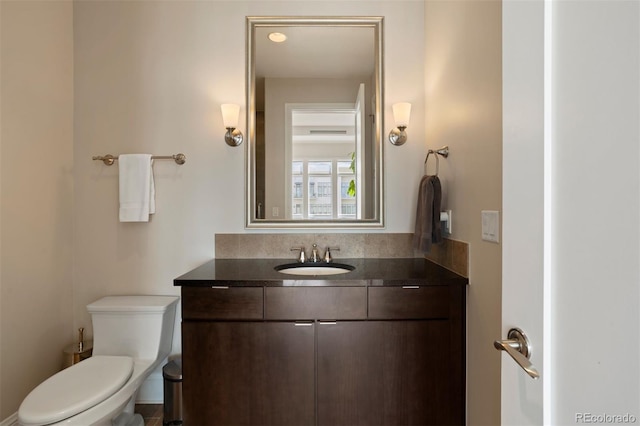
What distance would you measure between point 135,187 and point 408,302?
1.70m

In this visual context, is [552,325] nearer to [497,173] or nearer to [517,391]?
[517,391]

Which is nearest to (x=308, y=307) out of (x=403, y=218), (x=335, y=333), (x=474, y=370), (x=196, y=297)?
(x=335, y=333)

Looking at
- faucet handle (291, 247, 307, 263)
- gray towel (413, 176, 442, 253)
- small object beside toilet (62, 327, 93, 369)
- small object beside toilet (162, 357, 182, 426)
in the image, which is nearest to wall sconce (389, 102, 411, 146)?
gray towel (413, 176, 442, 253)

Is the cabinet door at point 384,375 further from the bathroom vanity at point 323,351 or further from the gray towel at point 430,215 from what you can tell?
the gray towel at point 430,215

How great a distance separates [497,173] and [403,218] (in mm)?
914

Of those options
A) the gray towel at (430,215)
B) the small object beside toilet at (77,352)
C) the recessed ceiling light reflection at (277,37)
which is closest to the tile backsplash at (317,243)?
the gray towel at (430,215)

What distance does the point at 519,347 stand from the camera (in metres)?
0.62

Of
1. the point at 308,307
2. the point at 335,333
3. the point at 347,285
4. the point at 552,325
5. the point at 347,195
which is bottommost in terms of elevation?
the point at 335,333

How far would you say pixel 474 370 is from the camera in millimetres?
1442

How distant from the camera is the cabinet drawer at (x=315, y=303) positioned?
1515 millimetres

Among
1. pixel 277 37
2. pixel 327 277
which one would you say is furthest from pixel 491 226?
pixel 277 37

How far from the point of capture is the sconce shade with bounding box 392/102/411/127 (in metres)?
1.96

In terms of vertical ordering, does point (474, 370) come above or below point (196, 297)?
below

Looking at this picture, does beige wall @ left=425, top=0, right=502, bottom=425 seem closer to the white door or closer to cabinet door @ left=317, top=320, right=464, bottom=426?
cabinet door @ left=317, top=320, right=464, bottom=426
